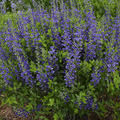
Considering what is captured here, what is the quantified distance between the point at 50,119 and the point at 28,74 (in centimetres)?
93

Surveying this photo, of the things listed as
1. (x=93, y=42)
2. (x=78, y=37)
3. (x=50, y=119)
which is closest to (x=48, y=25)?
(x=78, y=37)

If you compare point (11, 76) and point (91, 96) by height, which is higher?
point (11, 76)

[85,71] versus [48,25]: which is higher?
[48,25]

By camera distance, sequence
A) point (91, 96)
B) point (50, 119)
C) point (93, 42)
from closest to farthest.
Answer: point (91, 96)
point (93, 42)
point (50, 119)

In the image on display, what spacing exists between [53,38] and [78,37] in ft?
1.29

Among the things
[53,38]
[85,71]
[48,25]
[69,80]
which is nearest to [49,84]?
[69,80]

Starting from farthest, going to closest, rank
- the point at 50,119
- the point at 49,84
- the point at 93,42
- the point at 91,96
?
the point at 50,119
the point at 93,42
the point at 91,96
the point at 49,84

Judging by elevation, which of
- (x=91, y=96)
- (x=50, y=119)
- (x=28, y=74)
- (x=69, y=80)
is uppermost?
(x=28, y=74)

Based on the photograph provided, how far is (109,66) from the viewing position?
2311 millimetres

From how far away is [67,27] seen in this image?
8.36 feet

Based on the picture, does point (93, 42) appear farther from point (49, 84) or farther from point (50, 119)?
point (50, 119)

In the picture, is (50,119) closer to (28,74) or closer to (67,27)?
(28,74)

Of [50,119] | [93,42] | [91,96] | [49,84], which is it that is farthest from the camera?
[50,119]

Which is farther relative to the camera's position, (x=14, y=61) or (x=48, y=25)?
(x=48, y=25)
